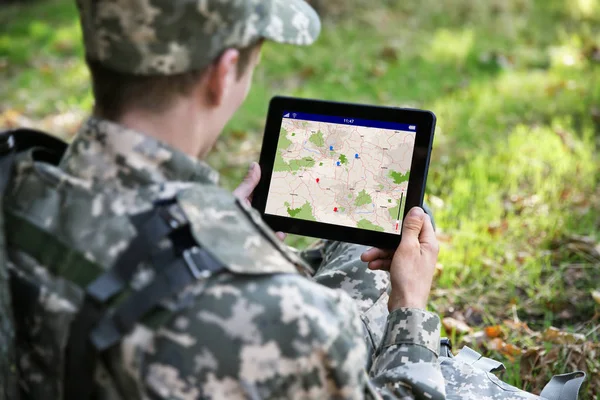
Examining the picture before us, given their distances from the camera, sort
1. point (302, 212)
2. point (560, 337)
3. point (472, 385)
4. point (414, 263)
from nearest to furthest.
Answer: point (414, 263) → point (472, 385) → point (302, 212) → point (560, 337)

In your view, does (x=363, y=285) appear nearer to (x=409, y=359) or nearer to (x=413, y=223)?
(x=413, y=223)

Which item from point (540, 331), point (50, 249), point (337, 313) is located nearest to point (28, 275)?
point (50, 249)

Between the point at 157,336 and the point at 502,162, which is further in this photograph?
the point at 502,162

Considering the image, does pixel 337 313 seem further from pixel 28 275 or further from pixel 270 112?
pixel 270 112

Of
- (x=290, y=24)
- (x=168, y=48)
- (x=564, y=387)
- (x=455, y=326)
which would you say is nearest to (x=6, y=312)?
(x=168, y=48)

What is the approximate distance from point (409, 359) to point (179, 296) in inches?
24.8

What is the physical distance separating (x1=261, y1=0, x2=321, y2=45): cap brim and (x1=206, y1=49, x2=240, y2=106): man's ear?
0.08 meters

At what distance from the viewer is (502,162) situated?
381cm

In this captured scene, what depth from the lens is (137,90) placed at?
1213 mm

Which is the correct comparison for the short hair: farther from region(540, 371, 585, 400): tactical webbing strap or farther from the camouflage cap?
region(540, 371, 585, 400): tactical webbing strap

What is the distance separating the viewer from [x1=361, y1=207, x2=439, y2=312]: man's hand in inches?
64.9

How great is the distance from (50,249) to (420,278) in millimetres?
888

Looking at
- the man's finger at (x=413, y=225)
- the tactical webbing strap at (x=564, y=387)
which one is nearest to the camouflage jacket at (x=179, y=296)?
the man's finger at (x=413, y=225)

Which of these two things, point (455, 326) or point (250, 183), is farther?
point (455, 326)
